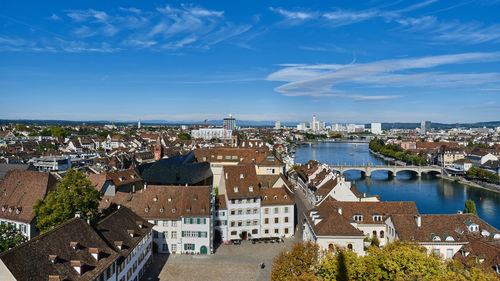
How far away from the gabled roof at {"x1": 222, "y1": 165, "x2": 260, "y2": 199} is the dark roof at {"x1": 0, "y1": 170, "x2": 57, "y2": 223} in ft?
60.5

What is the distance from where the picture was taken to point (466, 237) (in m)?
31.9

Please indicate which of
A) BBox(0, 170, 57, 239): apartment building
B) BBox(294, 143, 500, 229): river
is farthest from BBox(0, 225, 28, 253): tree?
BBox(294, 143, 500, 229): river

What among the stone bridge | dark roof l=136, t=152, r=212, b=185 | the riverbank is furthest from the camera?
the stone bridge

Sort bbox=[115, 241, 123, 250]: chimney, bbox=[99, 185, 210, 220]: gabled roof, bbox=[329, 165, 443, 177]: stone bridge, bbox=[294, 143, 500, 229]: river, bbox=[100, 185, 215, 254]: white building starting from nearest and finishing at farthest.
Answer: bbox=[115, 241, 123, 250]: chimney, bbox=[100, 185, 215, 254]: white building, bbox=[99, 185, 210, 220]: gabled roof, bbox=[294, 143, 500, 229]: river, bbox=[329, 165, 443, 177]: stone bridge

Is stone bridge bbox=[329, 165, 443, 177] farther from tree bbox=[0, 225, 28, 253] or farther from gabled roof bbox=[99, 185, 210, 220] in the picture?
tree bbox=[0, 225, 28, 253]

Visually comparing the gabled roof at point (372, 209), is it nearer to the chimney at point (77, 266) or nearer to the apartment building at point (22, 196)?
the chimney at point (77, 266)

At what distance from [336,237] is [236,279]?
889 cm

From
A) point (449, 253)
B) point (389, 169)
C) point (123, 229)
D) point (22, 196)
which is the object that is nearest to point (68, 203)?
point (123, 229)

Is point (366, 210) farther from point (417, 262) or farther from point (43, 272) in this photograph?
point (43, 272)

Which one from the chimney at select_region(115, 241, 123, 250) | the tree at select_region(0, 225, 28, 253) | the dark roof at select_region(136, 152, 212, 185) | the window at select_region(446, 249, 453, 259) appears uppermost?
the dark roof at select_region(136, 152, 212, 185)

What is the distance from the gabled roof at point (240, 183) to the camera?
129 feet

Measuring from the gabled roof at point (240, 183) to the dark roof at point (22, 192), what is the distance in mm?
18448

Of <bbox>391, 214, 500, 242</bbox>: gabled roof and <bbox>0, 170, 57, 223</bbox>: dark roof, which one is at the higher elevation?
<bbox>0, 170, 57, 223</bbox>: dark roof

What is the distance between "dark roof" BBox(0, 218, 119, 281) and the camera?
18156 millimetres
